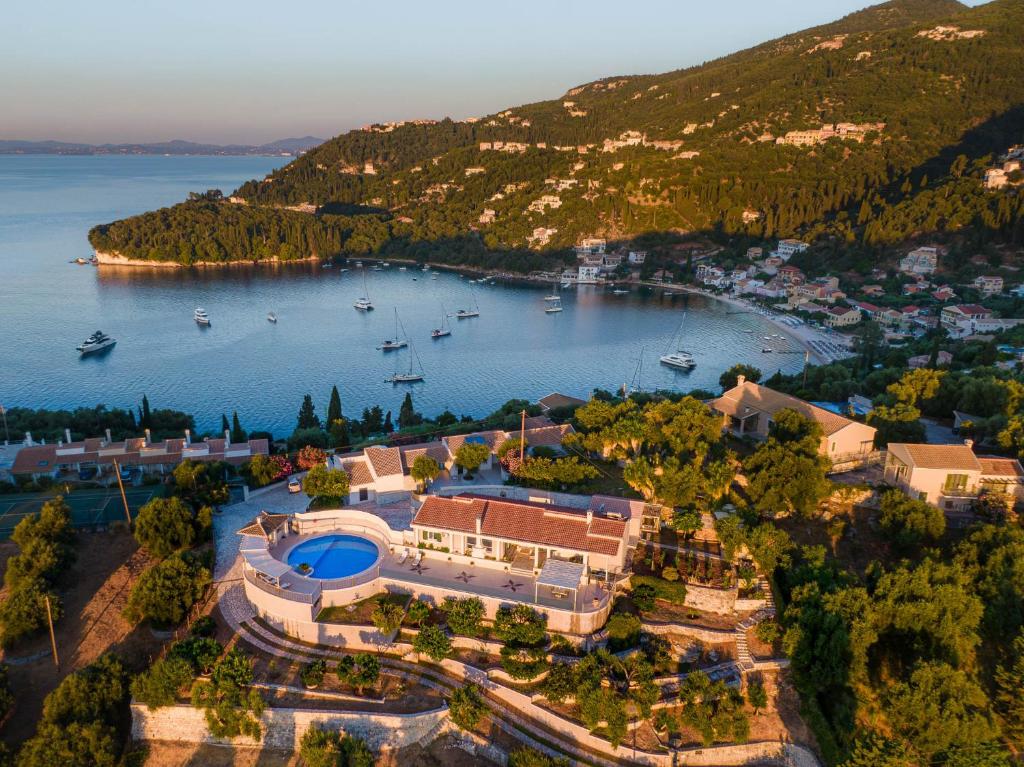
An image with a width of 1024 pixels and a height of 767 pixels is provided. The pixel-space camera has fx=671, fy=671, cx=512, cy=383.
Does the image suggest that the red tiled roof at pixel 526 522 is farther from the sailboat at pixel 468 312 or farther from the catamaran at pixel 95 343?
the sailboat at pixel 468 312

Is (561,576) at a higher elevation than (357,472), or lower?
higher

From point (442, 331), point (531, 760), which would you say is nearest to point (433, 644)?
point (531, 760)

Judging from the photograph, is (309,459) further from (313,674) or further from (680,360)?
(680,360)

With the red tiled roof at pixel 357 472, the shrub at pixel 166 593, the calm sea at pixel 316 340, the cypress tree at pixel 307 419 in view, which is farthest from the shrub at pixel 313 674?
the calm sea at pixel 316 340

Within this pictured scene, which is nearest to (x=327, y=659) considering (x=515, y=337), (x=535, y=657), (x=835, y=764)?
(x=535, y=657)

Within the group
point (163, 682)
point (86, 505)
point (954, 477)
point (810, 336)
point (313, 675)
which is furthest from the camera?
point (810, 336)
